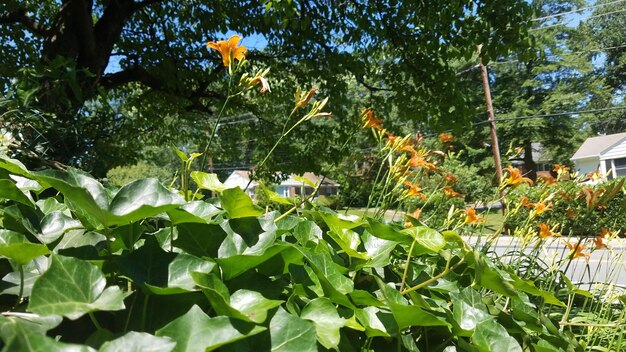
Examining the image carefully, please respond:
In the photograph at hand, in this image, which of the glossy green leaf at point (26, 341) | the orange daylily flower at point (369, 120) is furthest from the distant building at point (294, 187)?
the glossy green leaf at point (26, 341)

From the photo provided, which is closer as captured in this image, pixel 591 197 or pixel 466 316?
pixel 466 316

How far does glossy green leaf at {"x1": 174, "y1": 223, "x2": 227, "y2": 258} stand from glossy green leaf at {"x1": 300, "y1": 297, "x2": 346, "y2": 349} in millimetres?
171

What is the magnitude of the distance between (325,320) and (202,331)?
0.60 feet

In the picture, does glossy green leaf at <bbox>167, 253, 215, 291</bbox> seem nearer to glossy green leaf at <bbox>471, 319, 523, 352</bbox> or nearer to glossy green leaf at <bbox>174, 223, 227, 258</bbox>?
glossy green leaf at <bbox>174, 223, 227, 258</bbox>

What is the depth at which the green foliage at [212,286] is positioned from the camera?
1.58 feet

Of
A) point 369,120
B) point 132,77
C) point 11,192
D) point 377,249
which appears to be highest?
point 132,77

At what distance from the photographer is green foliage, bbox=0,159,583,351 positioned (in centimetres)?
48

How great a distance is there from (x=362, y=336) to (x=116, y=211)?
1.36ft

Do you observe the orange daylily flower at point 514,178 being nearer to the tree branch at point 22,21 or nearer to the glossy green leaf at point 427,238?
the glossy green leaf at point 427,238

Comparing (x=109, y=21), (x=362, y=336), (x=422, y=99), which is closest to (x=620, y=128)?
(x=422, y=99)

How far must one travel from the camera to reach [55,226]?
69 centimetres

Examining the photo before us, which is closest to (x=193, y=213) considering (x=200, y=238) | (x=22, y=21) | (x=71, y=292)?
(x=200, y=238)

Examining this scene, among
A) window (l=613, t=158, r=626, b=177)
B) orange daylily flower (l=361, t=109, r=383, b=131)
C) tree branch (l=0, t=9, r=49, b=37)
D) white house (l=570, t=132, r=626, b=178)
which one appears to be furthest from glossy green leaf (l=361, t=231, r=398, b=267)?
window (l=613, t=158, r=626, b=177)

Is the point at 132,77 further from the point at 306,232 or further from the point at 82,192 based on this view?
the point at 82,192
